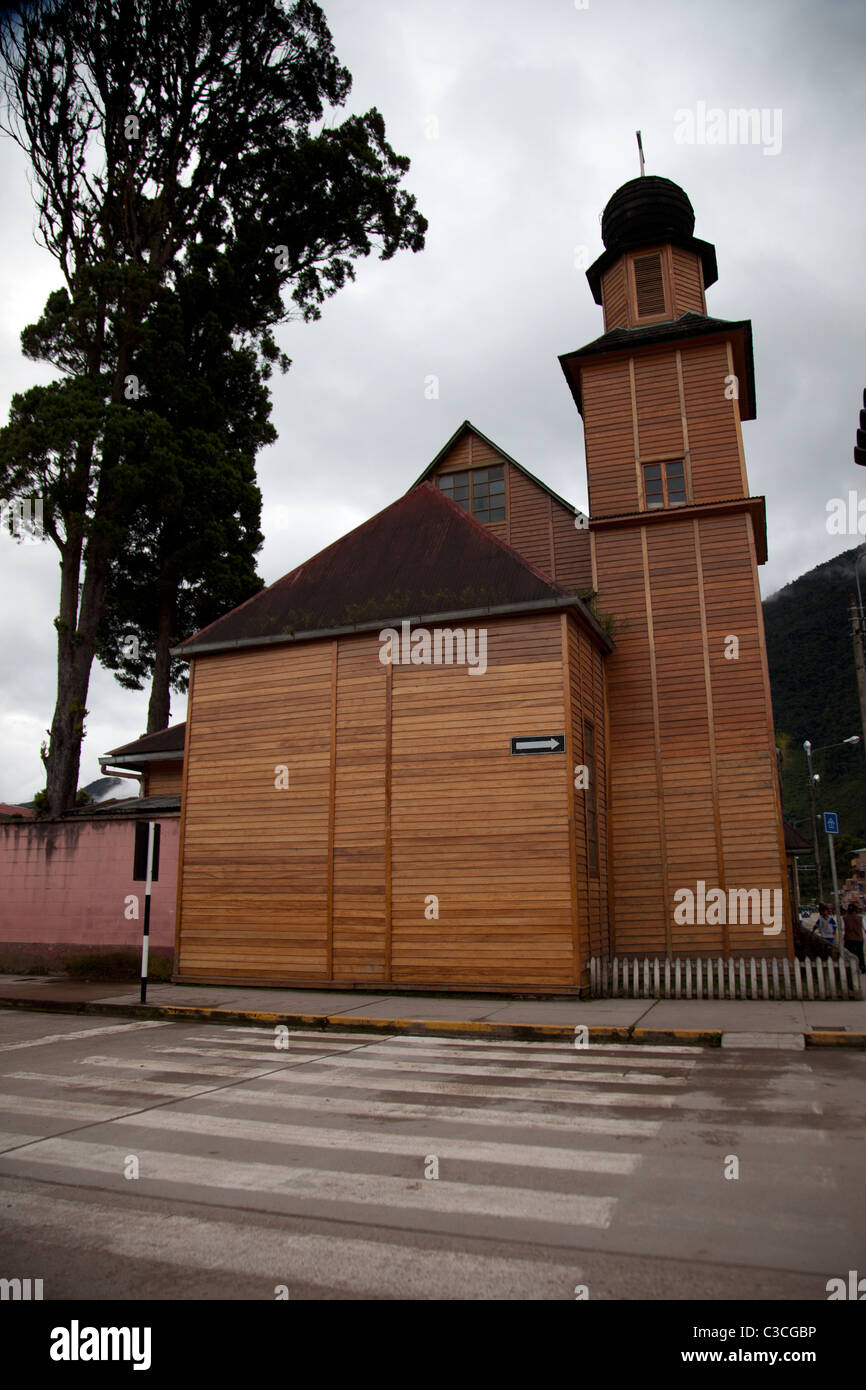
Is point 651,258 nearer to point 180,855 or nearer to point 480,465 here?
point 480,465

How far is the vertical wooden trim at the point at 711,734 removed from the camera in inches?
602

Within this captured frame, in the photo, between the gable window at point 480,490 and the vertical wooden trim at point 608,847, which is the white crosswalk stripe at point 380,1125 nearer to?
the vertical wooden trim at point 608,847

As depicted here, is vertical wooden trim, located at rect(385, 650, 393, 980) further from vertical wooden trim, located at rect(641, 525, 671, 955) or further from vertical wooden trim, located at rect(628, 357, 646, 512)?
vertical wooden trim, located at rect(628, 357, 646, 512)

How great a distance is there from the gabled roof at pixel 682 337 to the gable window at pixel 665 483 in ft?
8.69

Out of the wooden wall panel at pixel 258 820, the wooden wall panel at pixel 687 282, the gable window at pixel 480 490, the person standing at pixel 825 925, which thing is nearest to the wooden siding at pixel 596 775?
the wooden wall panel at pixel 258 820

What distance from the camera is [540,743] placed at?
512 inches

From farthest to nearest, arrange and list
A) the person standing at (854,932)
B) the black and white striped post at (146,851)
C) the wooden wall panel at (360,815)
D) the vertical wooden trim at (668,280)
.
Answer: the vertical wooden trim at (668,280) → the person standing at (854,932) → the wooden wall panel at (360,815) → the black and white striped post at (146,851)

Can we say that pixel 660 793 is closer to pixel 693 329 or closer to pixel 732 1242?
pixel 693 329

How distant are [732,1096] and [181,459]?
2093cm

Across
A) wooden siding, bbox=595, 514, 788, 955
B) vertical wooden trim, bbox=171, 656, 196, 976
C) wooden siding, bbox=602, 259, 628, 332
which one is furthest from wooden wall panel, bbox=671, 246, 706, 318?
vertical wooden trim, bbox=171, 656, 196, 976

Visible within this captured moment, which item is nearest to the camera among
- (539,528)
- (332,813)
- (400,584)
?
(332,813)

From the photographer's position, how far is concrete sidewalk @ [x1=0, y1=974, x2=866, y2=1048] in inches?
378

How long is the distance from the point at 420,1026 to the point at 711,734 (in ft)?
27.6

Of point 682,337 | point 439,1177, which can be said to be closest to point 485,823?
point 439,1177
